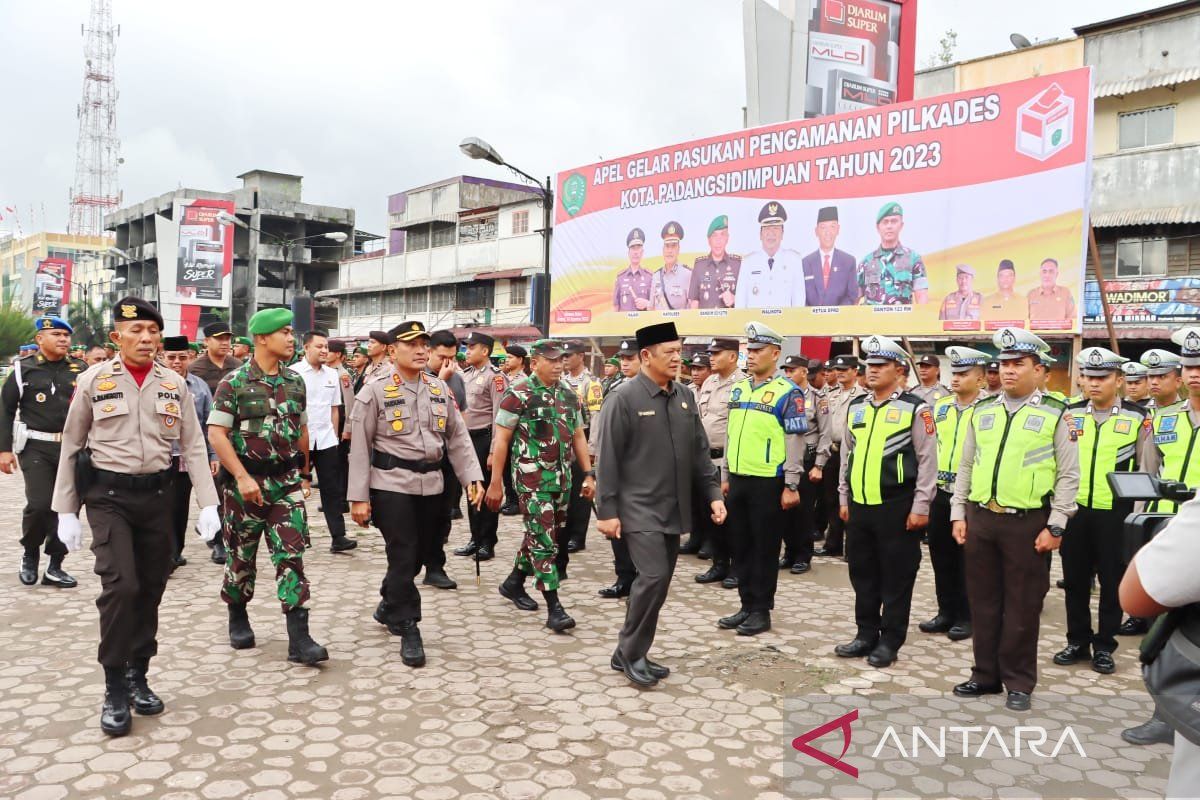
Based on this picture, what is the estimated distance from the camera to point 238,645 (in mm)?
5391

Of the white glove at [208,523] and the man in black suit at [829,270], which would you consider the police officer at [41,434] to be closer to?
the white glove at [208,523]

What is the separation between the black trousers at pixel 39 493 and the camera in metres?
6.77

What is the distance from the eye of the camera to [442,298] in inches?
1660

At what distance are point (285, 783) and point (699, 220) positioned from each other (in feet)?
45.2

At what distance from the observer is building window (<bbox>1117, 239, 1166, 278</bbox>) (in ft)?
61.5

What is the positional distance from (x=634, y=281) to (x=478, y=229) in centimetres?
2490

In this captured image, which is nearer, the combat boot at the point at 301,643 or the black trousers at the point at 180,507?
the combat boot at the point at 301,643

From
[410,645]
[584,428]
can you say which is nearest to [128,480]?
[410,645]

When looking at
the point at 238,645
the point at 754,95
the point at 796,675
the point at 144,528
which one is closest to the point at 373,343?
the point at 238,645

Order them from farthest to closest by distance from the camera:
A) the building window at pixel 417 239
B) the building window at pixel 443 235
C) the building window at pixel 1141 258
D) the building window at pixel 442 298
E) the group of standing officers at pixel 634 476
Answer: the building window at pixel 417 239 < the building window at pixel 443 235 < the building window at pixel 442 298 < the building window at pixel 1141 258 < the group of standing officers at pixel 634 476

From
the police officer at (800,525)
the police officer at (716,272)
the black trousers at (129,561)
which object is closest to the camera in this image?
the black trousers at (129,561)

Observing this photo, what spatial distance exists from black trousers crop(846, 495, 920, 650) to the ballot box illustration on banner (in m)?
8.26

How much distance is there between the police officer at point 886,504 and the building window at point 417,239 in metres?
40.8

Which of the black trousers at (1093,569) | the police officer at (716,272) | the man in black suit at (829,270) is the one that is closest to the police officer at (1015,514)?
the black trousers at (1093,569)
